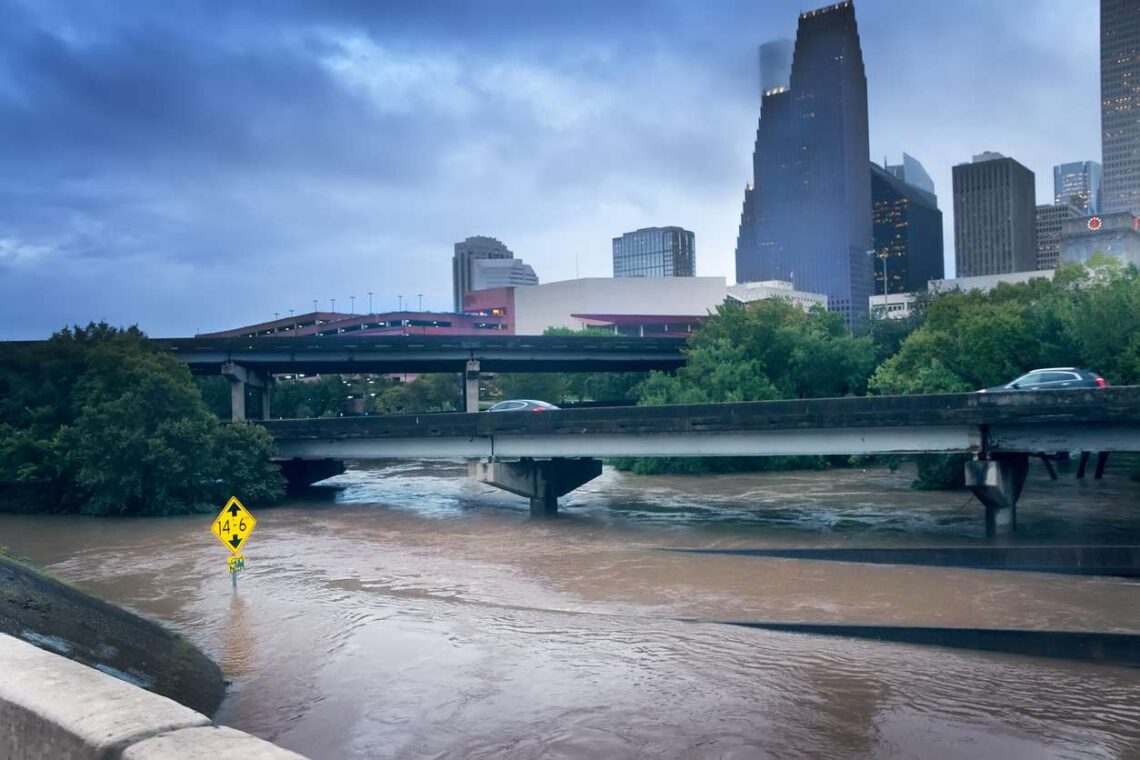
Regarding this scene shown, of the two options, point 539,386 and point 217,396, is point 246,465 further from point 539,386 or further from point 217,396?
point 539,386

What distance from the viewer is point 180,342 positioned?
62750mm

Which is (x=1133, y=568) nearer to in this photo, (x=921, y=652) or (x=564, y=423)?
(x=921, y=652)

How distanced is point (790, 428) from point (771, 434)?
94cm

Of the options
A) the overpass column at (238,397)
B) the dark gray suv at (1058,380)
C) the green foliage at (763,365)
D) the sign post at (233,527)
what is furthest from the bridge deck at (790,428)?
the overpass column at (238,397)

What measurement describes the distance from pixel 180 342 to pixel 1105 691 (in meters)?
61.2

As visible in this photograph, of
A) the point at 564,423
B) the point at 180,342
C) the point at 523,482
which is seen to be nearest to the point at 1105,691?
the point at 564,423

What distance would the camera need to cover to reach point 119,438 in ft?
134

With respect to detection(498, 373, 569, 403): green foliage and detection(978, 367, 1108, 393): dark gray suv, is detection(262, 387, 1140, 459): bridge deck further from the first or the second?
detection(498, 373, 569, 403): green foliage

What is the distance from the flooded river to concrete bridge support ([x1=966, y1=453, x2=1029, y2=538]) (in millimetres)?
711

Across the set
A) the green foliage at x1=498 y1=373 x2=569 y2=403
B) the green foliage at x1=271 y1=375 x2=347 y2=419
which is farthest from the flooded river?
the green foliage at x1=271 y1=375 x2=347 y2=419

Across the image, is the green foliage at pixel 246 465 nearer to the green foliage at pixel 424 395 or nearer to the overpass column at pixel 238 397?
the overpass column at pixel 238 397

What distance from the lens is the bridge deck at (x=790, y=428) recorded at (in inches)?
1017

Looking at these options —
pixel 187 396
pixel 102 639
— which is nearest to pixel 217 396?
pixel 187 396

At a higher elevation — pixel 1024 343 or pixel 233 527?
pixel 1024 343
